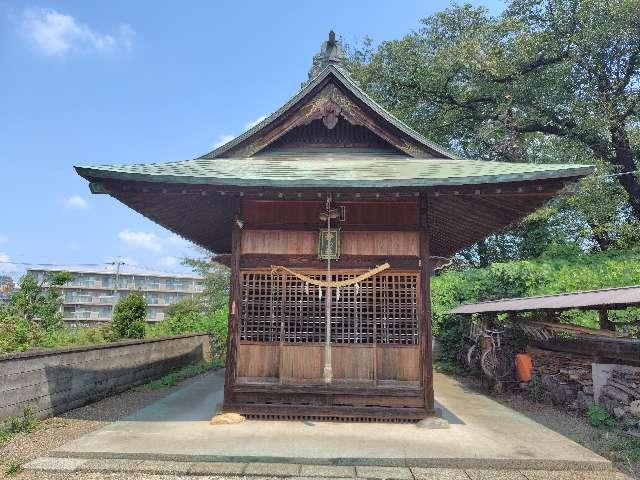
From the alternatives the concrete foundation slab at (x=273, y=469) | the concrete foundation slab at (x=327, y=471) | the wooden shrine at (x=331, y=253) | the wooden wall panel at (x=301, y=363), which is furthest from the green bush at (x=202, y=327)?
the concrete foundation slab at (x=327, y=471)

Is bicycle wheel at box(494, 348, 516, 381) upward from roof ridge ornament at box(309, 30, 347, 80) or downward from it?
downward

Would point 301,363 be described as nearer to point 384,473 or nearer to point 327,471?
point 327,471

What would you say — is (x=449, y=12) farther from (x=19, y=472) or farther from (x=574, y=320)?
(x=19, y=472)

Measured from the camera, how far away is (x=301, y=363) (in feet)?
25.0

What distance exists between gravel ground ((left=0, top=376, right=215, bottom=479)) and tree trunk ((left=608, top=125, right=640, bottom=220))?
23.3 metres

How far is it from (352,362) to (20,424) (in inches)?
221

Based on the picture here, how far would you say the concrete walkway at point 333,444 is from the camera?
5.59 meters

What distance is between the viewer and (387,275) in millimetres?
7766

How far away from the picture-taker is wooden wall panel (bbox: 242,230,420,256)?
7.78 metres

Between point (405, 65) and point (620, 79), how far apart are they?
1112 cm

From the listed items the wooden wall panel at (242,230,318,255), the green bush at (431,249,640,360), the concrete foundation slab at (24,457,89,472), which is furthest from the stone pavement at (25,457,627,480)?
the green bush at (431,249,640,360)

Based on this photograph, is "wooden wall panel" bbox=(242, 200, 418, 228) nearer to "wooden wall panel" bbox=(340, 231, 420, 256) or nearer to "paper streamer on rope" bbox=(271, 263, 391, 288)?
"wooden wall panel" bbox=(340, 231, 420, 256)

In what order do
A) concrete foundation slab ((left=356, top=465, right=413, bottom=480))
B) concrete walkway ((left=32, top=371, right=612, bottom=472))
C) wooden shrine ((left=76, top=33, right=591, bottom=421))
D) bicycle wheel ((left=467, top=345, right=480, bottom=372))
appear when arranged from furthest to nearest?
1. bicycle wheel ((left=467, top=345, right=480, bottom=372))
2. wooden shrine ((left=76, top=33, right=591, bottom=421))
3. concrete walkway ((left=32, top=371, right=612, bottom=472))
4. concrete foundation slab ((left=356, top=465, right=413, bottom=480))

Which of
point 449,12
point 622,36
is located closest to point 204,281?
point 449,12
